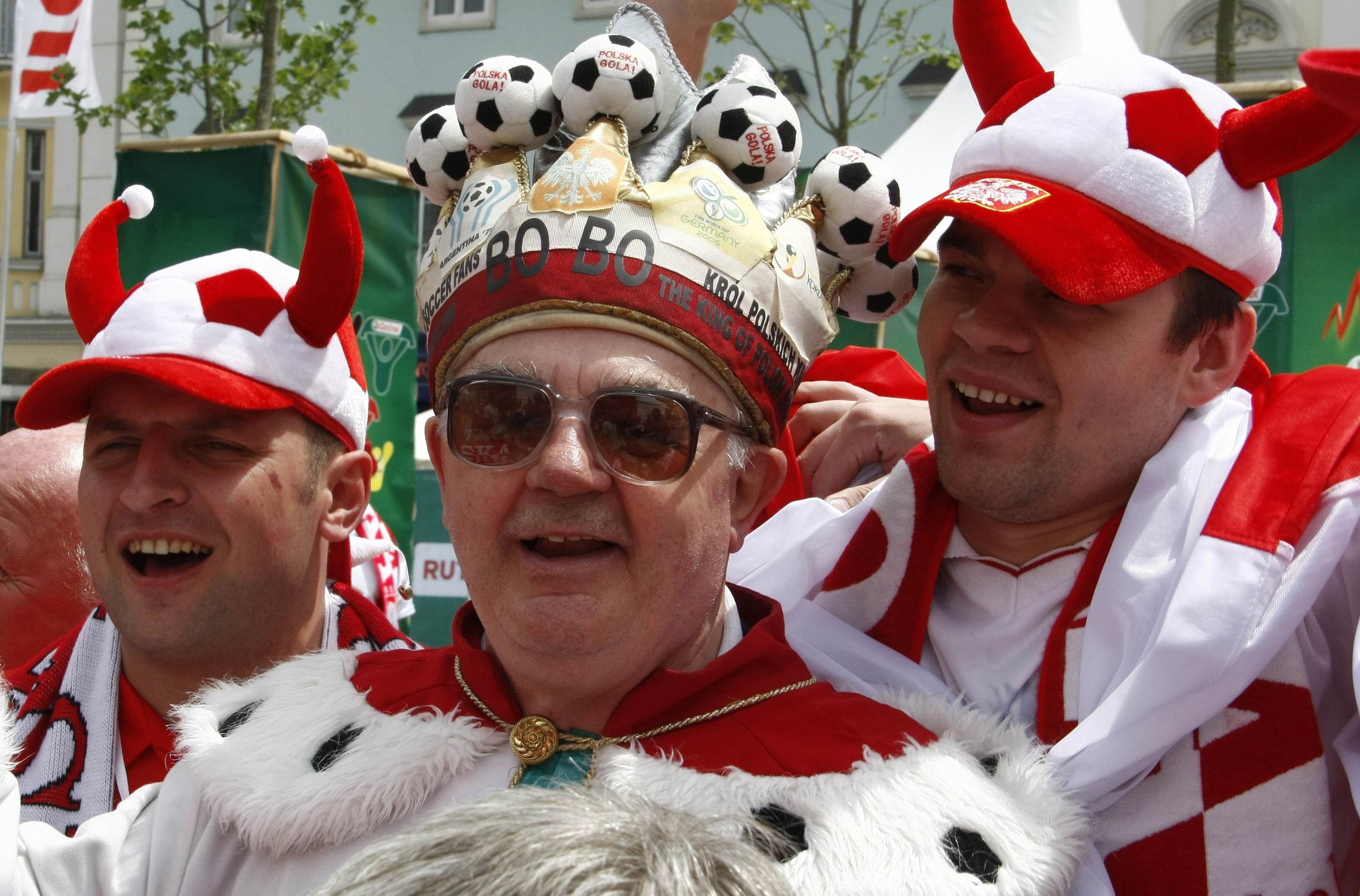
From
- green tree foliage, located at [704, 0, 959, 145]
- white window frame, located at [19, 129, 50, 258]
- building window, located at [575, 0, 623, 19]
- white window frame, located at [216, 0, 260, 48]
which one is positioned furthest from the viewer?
white window frame, located at [19, 129, 50, 258]

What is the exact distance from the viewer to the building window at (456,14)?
1619 centimetres

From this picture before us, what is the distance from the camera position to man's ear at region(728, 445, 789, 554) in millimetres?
2021

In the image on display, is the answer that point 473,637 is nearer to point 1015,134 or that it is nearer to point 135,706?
point 135,706

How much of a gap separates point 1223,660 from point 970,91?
5167 mm

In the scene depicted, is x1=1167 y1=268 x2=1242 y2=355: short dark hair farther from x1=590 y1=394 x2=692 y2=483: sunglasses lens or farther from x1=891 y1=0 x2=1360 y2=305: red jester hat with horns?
x1=590 y1=394 x2=692 y2=483: sunglasses lens

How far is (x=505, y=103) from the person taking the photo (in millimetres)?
1995

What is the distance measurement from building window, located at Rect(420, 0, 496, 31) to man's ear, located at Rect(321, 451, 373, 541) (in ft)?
47.2

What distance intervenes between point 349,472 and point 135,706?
622 mm

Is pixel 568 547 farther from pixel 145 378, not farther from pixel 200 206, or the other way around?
pixel 200 206

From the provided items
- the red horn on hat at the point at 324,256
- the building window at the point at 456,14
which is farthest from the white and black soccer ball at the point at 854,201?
the building window at the point at 456,14

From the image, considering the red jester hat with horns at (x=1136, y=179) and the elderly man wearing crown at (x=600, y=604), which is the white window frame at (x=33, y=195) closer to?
the elderly man wearing crown at (x=600, y=604)

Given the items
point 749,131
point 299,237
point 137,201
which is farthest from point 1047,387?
point 299,237

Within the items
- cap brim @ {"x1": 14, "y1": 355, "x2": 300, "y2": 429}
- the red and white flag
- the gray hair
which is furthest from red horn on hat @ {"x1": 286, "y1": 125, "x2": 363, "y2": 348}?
the red and white flag

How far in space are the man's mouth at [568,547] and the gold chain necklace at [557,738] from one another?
25 centimetres
